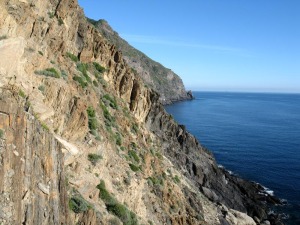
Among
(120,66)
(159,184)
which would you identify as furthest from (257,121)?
(159,184)

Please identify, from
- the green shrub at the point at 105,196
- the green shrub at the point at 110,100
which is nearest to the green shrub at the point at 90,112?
the green shrub at the point at 105,196

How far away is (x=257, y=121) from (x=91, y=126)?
12407 cm

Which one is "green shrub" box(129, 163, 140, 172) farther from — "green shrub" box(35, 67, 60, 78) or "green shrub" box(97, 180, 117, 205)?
"green shrub" box(35, 67, 60, 78)

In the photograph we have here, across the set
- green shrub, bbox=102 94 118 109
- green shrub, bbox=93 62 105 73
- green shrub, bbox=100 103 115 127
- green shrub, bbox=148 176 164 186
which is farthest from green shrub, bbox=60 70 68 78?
green shrub, bbox=93 62 105 73

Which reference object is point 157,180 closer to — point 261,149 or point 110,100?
point 110,100

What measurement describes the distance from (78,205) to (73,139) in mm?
6624

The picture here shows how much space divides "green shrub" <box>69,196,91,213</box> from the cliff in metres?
0.06

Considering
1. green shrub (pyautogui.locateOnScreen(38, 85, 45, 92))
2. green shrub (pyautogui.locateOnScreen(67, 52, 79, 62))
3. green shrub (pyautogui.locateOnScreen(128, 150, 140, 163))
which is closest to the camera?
green shrub (pyautogui.locateOnScreen(38, 85, 45, 92))

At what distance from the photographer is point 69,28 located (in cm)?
3706

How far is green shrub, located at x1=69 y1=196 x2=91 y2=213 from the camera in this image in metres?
18.7

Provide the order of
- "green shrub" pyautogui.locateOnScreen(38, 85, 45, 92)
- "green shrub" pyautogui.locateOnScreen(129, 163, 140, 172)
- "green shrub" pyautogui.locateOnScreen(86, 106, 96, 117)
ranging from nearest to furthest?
"green shrub" pyautogui.locateOnScreen(38, 85, 45, 92) < "green shrub" pyautogui.locateOnScreen(86, 106, 96, 117) < "green shrub" pyautogui.locateOnScreen(129, 163, 140, 172)

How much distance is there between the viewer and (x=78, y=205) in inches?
749

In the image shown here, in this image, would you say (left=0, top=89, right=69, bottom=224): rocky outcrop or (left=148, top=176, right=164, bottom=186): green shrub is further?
(left=148, top=176, right=164, bottom=186): green shrub

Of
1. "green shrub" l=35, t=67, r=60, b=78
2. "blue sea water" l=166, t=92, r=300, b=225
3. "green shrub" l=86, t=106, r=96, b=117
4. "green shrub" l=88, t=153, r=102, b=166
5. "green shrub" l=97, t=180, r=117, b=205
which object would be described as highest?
"green shrub" l=35, t=67, r=60, b=78
